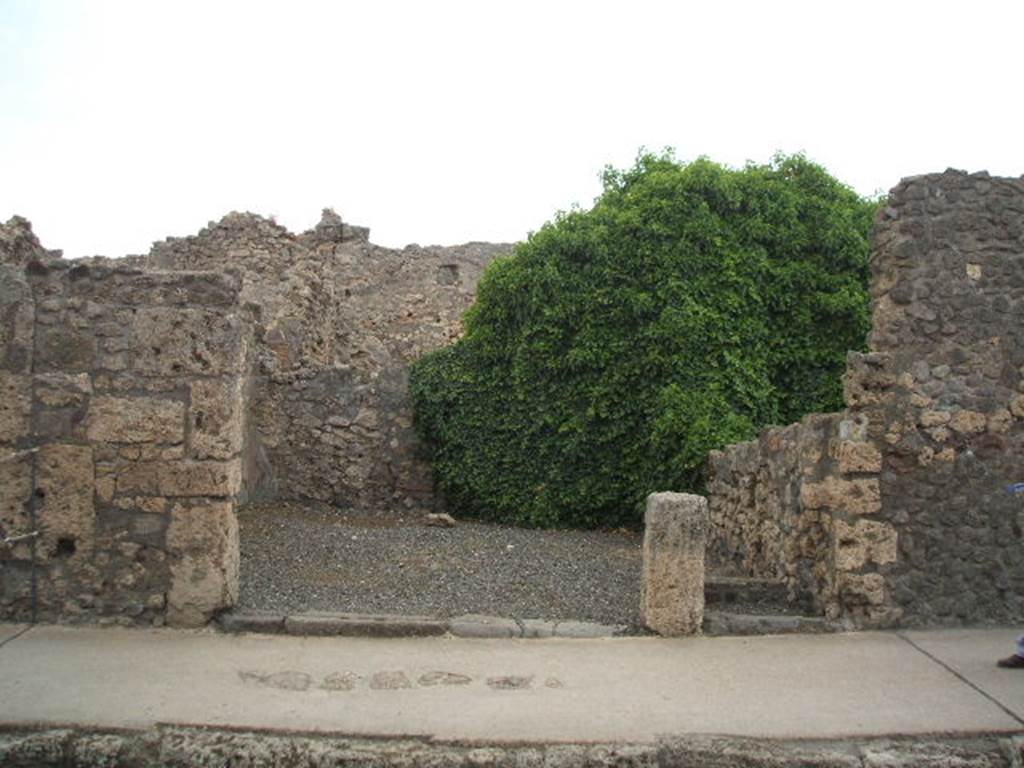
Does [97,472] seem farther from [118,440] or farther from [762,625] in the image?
[762,625]

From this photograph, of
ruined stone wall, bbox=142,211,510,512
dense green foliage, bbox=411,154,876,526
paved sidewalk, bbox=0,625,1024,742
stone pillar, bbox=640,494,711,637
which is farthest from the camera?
ruined stone wall, bbox=142,211,510,512

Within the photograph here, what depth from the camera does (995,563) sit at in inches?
256

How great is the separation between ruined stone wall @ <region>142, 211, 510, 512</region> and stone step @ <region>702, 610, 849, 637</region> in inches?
287

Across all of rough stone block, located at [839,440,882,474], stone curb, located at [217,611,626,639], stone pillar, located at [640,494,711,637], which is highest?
rough stone block, located at [839,440,882,474]

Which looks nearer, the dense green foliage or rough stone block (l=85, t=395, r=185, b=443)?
rough stone block (l=85, t=395, r=185, b=443)

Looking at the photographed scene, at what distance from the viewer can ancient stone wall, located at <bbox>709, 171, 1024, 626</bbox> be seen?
6.48 meters

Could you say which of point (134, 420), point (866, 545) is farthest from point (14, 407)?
point (866, 545)

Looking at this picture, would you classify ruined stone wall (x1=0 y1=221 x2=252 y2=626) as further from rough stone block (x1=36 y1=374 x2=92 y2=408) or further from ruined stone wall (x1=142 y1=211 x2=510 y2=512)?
ruined stone wall (x1=142 y1=211 x2=510 y2=512)

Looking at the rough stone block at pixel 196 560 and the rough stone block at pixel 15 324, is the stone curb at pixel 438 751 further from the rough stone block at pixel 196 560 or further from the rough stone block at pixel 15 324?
the rough stone block at pixel 15 324

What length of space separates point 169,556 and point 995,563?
5.54m

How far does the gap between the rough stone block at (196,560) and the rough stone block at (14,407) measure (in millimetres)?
1111

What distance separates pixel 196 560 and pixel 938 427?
5.06 m

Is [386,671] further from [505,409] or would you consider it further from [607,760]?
[505,409]

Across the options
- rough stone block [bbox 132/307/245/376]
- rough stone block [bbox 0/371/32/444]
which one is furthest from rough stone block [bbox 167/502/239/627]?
rough stone block [bbox 0/371/32/444]
